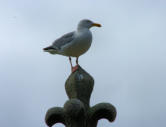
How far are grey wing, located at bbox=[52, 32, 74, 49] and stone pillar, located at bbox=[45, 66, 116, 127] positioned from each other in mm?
1257

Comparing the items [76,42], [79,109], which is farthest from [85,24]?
[79,109]

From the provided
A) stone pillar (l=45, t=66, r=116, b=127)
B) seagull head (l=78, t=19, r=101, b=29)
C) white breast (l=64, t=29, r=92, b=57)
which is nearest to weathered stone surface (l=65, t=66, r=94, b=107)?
stone pillar (l=45, t=66, r=116, b=127)

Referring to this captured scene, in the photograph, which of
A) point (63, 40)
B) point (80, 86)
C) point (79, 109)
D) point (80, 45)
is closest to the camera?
point (79, 109)

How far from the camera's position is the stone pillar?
525 cm

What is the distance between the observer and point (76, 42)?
6.94 metres

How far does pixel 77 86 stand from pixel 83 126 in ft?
2.43

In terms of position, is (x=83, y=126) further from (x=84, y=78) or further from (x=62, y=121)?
(x=84, y=78)

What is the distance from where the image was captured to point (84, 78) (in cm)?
593

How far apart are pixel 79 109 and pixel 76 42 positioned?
210 cm

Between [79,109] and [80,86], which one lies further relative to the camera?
[80,86]

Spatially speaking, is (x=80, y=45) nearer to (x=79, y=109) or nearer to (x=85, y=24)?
(x=85, y=24)

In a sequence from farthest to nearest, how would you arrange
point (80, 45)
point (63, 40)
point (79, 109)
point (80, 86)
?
1. point (63, 40)
2. point (80, 45)
3. point (80, 86)
4. point (79, 109)

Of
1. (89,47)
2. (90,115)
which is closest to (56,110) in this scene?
(90,115)

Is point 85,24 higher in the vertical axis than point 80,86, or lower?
higher
